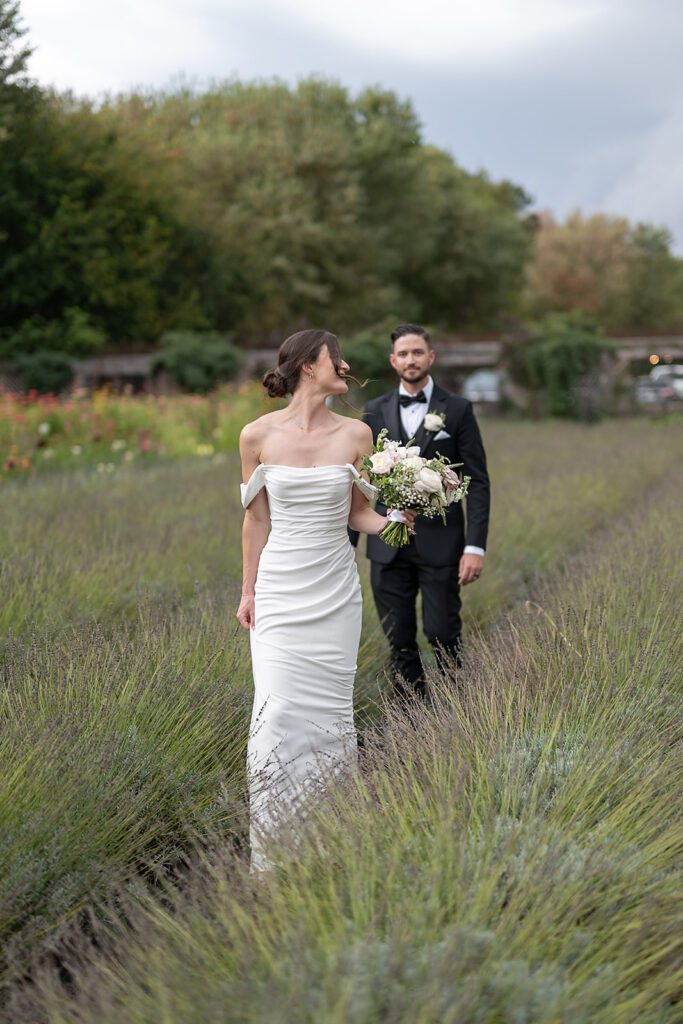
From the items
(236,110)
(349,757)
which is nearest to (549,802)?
(349,757)

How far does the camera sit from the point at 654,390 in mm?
34812

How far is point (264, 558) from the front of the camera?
3.86 meters

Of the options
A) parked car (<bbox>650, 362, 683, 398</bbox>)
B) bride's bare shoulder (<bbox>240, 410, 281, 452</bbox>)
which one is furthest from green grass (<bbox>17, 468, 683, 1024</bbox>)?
parked car (<bbox>650, 362, 683, 398</bbox>)

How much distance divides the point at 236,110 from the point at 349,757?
44.7 metres

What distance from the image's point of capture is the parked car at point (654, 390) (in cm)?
3288

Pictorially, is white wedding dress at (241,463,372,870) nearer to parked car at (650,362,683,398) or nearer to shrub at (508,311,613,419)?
shrub at (508,311,613,419)

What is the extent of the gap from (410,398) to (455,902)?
10.4ft

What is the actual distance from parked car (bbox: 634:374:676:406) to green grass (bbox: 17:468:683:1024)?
30846 mm

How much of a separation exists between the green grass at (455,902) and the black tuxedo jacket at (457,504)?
1.54m

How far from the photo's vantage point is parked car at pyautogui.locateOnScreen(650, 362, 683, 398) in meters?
36.0

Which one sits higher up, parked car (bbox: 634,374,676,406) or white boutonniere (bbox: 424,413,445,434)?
white boutonniere (bbox: 424,413,445,434)

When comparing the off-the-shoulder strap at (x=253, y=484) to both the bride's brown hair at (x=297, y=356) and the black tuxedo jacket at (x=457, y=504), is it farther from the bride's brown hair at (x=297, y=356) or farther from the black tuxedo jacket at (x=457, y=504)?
the black tuxedo jacket at (x=457, y=504)

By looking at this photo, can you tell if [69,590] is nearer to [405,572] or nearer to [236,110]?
[405,572]

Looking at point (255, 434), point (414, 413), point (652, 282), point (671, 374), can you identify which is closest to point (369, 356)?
point (671, 374)
